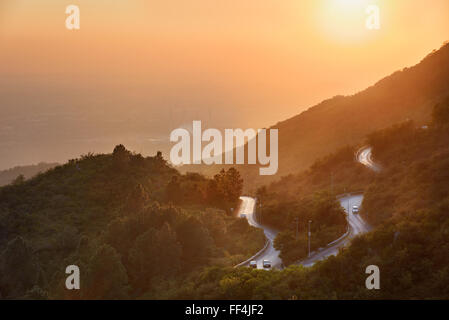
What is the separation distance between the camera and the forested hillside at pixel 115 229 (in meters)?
30.0

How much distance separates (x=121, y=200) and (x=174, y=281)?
21.5 meters

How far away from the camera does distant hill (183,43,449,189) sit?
300 feet

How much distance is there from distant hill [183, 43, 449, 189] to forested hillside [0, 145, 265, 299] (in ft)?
124

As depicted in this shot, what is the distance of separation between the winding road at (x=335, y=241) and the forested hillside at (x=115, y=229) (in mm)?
1218

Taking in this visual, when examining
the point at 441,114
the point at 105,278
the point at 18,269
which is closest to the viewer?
the point at 105,278

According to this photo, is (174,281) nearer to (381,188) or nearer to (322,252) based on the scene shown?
(322,252)

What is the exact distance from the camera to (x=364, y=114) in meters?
107

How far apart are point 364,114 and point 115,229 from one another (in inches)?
3276

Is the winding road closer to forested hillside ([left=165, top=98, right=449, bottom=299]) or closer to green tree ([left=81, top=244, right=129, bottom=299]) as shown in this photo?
forested hillside ([left=165, top=98, right=449, bottom=299])

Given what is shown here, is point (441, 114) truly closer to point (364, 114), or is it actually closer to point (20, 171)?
point (364, 114)

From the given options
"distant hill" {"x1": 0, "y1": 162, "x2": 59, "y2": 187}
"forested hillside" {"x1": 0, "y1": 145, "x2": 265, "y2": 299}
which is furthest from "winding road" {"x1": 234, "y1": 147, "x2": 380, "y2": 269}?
"distant hill" {"x1": 0, "y1": 162, "x2": 59, "y2": 187}

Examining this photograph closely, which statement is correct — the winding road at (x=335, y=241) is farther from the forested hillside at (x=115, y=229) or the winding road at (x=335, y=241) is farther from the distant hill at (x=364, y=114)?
the distant hill at (x=364, y=114)

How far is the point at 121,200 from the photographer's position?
49.1 meters

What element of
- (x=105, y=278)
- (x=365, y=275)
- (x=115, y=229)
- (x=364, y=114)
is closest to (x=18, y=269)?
(x=115, y=229)
